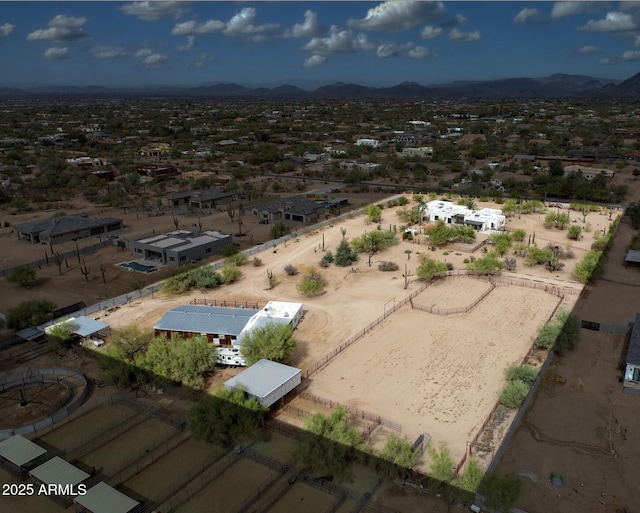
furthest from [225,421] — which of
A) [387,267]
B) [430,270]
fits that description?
[387,267]

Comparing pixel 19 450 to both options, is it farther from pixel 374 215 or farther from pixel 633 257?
pixel 633 257

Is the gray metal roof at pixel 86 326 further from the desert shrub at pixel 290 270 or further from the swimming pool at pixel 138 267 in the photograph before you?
the desert shrub at pixel 290 270

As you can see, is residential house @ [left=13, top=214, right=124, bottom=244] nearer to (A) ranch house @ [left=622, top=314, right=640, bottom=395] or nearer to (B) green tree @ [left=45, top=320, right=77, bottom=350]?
(B) green tree @ [left=45, top=320, right=77, bottom=350]

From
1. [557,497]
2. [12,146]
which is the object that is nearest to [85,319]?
[557,497]

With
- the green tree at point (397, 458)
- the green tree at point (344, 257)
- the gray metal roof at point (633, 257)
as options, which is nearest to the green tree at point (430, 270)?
the green tree at point (344, 257)

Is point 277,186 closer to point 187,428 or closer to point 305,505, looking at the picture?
point 187,428

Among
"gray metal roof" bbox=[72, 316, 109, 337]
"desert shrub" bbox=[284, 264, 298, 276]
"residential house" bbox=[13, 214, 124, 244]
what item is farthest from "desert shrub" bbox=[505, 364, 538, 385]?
"residential house" bbox=[13, 214, 124, 244]
